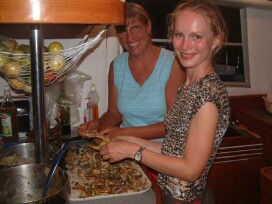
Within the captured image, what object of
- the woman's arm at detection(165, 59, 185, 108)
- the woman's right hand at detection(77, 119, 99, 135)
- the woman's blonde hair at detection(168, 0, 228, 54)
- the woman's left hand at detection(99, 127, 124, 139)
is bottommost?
the woman's left hand at detection(99, 127, 124, 139)

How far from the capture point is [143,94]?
171 cm

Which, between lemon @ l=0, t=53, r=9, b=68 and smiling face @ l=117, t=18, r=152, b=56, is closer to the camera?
lemon @ l=0, t=53, r=9, b=68

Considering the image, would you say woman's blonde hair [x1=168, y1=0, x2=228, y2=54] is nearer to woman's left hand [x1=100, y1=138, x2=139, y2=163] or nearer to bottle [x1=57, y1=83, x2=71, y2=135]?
woman's left hand [x1=100, y1=138, x2=139, y2=163]

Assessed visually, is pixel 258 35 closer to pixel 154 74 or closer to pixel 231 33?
pixel 231 33

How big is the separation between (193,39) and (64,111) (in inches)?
40.6

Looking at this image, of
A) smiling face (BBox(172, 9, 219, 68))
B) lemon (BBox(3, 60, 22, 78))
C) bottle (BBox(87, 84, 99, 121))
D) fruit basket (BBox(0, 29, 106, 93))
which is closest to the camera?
fruit basket (BBox(0, 29, 106, 93))

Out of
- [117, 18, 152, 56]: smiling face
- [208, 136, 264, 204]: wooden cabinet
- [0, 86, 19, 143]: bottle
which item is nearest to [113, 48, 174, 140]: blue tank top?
[117, 18, 152, 56]: smiling face

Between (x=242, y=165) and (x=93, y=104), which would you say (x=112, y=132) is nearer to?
(x=93, y=104)

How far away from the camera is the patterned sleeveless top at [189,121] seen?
1.03 m

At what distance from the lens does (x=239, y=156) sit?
2.19 meters

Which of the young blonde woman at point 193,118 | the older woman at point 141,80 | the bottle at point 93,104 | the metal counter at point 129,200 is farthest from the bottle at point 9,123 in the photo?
the metal counter at point 129,200

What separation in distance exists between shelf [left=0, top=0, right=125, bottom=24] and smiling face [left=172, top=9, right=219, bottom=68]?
22.0 inches

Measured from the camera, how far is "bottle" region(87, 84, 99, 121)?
2.02 metres

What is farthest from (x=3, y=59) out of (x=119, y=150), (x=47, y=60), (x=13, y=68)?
(x=119, y=150)
